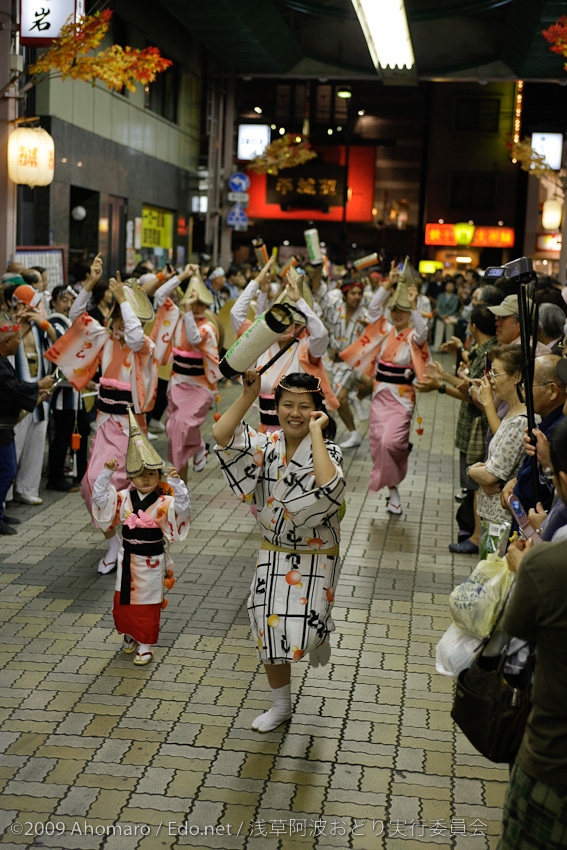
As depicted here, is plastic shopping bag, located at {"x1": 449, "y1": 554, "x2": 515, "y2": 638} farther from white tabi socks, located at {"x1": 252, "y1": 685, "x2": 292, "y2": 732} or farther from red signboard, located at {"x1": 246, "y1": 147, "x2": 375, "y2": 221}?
red signboard, located at {"x1": 246, "y1": 147, "x2": 375, "y2": 221}

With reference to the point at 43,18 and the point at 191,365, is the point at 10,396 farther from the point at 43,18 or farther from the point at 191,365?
the point at 43,18

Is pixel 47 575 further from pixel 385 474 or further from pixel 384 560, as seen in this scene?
pixel 385 474

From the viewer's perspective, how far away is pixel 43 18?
10125 millimetres

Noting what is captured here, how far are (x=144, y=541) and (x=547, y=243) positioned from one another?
28.7 m

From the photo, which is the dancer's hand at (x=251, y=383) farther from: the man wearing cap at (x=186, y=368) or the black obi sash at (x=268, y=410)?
the man wearing cap at (x=186, y=368)

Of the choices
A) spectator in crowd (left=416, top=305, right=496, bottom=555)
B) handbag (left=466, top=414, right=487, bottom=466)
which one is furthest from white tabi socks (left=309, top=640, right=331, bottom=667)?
handbag (left=466, top=414, right=487, bottom=466)

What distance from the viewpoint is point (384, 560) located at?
7480 millimetres

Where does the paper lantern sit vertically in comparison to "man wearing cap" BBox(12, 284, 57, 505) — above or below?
above

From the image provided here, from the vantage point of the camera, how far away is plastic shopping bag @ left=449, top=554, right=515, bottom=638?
10.4ft

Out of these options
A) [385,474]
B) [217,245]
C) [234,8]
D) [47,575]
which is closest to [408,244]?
[217,245]

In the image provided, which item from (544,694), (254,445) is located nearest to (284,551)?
(254,445)

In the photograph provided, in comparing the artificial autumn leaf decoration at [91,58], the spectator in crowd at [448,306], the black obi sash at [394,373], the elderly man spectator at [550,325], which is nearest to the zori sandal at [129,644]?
the elderly man spectator at [550,325]

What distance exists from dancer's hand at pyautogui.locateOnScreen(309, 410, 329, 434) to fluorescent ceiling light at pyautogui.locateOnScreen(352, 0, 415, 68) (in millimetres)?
9850

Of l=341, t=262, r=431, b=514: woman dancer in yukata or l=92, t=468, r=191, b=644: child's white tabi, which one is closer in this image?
l=92, t=468, r=191, b=644: child's white tabi
